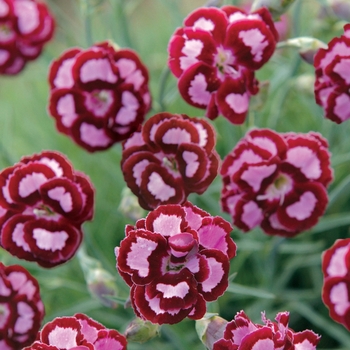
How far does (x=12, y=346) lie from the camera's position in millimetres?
568

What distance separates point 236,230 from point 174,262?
1.43ft

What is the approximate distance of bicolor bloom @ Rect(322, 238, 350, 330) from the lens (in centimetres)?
53

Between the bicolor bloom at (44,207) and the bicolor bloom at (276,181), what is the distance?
154 millimetres

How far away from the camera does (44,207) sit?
0.59 metres

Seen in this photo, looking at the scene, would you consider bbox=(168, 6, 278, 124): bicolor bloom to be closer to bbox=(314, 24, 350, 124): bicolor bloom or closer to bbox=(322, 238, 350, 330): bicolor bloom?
bbox=(314, 24, 350, 124): bicolor bloom

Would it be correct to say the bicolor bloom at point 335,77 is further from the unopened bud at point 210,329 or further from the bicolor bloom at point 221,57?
the unopened bud at point 210,329

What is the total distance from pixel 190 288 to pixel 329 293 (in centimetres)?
15

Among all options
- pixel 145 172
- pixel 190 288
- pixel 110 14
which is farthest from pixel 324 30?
pixel 190 288

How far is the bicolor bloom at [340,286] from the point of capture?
53 cm

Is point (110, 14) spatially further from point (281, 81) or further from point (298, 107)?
point (298, 107)

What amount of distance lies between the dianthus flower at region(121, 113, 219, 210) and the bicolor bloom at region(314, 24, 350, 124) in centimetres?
13

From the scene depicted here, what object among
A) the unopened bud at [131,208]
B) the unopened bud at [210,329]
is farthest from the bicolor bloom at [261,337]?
the unopened bud at [131,208]

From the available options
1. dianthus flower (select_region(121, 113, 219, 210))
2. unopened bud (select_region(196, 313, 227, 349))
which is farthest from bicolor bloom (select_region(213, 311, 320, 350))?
dianthus flower (select_region(121, 113, 219, 210))

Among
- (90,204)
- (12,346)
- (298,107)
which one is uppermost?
(90,204)
